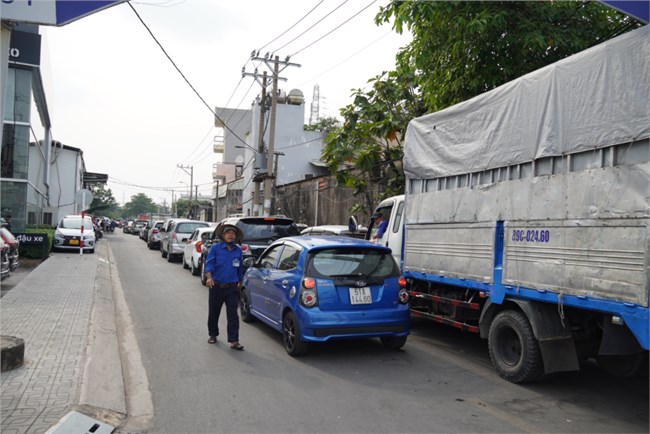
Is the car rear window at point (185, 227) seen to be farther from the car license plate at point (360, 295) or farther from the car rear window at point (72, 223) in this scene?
the car license plate at point (360, 295)

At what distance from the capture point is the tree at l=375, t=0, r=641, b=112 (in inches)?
331

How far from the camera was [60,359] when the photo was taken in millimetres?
5863

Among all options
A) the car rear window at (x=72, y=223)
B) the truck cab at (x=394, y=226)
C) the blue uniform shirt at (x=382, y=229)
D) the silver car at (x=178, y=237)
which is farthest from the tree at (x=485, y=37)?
the car rear window at (x=72, y=223)

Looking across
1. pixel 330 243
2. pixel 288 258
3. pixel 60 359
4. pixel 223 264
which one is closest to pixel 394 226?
pixel 330 243

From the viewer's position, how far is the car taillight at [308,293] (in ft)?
21.2

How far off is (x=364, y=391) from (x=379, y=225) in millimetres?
4329

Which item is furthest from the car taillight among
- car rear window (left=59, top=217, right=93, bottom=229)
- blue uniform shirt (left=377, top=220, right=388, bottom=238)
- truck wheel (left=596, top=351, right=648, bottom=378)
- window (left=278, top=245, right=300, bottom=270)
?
car rear window (left=59, top=217, right=93, bottom=229)

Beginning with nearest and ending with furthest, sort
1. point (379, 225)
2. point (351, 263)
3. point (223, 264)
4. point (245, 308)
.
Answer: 1. point (351, 263)
2. point (223, 264)
3. point (245, 308)
4. point (379, 225)

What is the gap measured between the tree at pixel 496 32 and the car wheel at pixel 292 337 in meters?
5.18

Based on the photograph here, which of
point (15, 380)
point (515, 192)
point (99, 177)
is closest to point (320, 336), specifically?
point (515, 192)

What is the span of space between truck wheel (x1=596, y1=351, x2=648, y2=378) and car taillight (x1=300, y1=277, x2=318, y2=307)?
322 centimetres

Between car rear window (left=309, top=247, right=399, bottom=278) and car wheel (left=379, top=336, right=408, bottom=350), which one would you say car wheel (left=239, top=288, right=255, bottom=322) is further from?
car wheel (left=379, top=336, right=408, bottom=350)

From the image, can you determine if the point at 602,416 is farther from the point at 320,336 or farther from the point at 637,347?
the point at 320,336

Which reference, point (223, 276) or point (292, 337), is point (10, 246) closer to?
point (223, 276)
